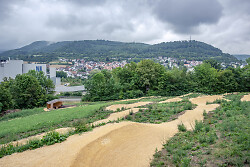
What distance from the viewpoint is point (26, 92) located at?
3638 cm

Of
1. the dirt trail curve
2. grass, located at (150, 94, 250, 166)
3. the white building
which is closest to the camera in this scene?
grass, located at (150, 94, 250, 166)

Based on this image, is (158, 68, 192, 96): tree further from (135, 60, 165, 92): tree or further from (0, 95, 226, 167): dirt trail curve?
(0, 95, 226, 167): dirt trail curve

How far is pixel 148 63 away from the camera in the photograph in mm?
46156

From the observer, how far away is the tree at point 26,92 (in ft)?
120

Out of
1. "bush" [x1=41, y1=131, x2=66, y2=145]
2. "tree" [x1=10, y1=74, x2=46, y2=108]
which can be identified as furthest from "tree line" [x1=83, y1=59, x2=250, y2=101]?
"bush" [x1=41, y1=131, x2=66, y2=145]

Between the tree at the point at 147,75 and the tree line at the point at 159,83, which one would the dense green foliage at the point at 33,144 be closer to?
the tree line at the point at 159,83

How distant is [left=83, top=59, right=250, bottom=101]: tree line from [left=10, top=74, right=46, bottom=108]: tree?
12.8m

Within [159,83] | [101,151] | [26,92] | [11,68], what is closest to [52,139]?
[101,151]

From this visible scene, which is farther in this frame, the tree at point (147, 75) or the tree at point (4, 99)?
the tree at point (147, 75)

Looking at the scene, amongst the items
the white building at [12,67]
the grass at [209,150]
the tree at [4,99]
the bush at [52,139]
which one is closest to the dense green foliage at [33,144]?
the bush at [52,139]

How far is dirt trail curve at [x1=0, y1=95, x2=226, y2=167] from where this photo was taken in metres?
6.94

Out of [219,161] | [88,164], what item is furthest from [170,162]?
[88,164]

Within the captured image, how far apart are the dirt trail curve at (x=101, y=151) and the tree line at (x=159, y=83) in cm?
3420

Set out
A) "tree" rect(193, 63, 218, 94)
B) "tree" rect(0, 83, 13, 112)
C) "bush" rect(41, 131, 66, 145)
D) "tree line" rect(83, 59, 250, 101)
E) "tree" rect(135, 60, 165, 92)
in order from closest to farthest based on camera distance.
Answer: "bush" rect(41, 131, 66, 145) → "tree" rect(0, 83, 13, 112) → "tree" rect(135, 60, 165, 92) → "tree line" rect(83, 59, 250, 101) → "tree" rect(193, 63, 218, 94)
